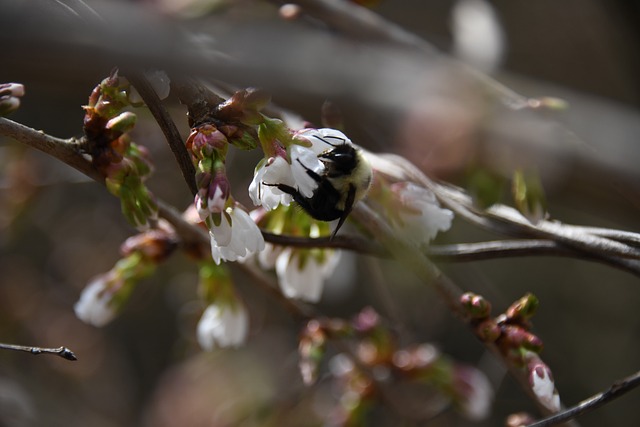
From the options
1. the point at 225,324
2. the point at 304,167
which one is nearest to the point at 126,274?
the point at 225,324

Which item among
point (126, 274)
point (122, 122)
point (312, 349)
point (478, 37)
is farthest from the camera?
point (478, 37)

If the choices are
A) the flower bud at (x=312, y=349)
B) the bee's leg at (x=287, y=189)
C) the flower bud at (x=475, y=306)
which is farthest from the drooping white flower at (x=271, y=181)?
the flower bud at (x=312, y=349)

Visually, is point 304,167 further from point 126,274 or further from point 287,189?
point 126,274

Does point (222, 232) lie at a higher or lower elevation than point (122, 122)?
lower

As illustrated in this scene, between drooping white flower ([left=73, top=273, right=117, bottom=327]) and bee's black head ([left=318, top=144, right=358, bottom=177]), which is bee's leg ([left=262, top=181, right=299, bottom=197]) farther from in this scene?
drooping white flower ([left=73, top=273, right=117, bottom=327])

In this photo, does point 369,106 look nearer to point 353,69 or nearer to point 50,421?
point 353,69

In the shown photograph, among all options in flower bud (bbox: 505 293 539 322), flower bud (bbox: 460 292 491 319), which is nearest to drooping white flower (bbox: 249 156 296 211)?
flower bud (bbox: 460 292 491 319)

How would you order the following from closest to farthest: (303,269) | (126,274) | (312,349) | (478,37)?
(303,269)
(126,274)
(312,349)
(478,37)
